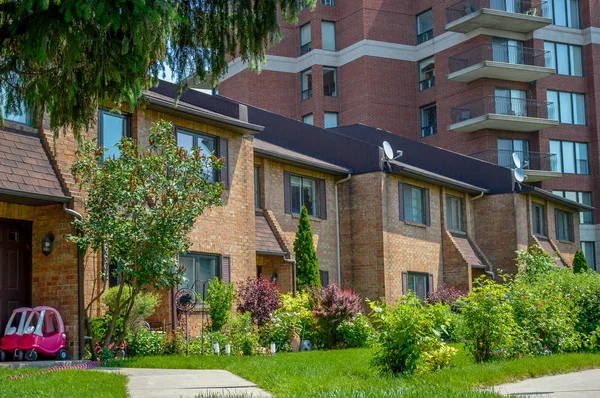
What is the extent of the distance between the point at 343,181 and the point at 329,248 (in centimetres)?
238

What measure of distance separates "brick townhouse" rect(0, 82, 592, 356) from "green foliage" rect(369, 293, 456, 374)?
6.39 meters

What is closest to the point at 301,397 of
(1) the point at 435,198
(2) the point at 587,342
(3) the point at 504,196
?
(2) the point at 587,342

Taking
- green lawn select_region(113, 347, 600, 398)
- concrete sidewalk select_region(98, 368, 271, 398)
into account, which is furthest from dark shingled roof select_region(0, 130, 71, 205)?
concrete sidewalk select_region(98, 368, 271, 398)

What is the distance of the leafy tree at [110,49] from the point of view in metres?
8.55

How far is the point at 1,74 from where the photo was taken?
10094 millimetres

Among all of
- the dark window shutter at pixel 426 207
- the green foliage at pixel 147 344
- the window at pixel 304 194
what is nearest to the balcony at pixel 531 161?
the dark window shutter at pixel 426 207

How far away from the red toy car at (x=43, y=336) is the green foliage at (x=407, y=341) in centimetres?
670

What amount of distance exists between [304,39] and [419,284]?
2357cm

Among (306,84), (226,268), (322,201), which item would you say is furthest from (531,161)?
(226,268)

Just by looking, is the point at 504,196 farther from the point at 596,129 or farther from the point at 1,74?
the point at 1,74

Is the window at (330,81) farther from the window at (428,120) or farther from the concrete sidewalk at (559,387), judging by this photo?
the concrete sidewalk at (559,387)

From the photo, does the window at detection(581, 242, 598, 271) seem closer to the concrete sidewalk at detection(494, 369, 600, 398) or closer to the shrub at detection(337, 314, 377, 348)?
the shrub at detection(337, 314, 377, 348)

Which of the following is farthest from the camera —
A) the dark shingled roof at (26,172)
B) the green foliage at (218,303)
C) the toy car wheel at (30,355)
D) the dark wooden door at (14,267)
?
the green foliage at (218,303)

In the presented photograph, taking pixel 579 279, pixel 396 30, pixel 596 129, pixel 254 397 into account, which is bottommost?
pixel 254 397
